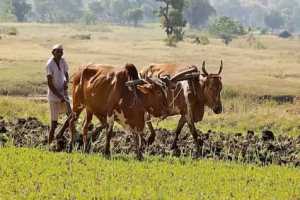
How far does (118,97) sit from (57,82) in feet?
4.34

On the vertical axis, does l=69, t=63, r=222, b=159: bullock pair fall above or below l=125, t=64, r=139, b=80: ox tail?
below

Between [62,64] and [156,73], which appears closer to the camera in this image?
[62,64]

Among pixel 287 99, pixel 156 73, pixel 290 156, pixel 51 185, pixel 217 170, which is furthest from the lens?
pixel 287 99

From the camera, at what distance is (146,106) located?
40.9 ft

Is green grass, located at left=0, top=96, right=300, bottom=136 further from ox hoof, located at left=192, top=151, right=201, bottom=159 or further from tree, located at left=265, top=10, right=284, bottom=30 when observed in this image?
tree, located at left=265, top=10, right=284, bottom=30

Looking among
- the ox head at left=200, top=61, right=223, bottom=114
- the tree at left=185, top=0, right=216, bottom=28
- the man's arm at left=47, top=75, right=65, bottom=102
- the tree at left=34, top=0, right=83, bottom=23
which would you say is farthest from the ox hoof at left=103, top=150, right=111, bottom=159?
the tree at left=34, top=0, right=83, bottom=23

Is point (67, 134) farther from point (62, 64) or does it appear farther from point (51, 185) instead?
point (51, 185)

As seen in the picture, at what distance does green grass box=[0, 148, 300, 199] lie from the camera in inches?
360

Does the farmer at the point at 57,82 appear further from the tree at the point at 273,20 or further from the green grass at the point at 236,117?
the tree at the point at 273,20

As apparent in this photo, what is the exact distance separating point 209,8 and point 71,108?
119501mm

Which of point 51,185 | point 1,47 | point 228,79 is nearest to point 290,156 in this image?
point 51,185

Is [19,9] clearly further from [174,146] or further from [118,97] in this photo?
[118,97]

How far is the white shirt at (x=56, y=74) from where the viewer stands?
12742mm

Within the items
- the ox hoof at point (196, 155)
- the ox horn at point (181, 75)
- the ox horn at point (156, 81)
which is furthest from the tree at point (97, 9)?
the ox horn at point (156, 81)
